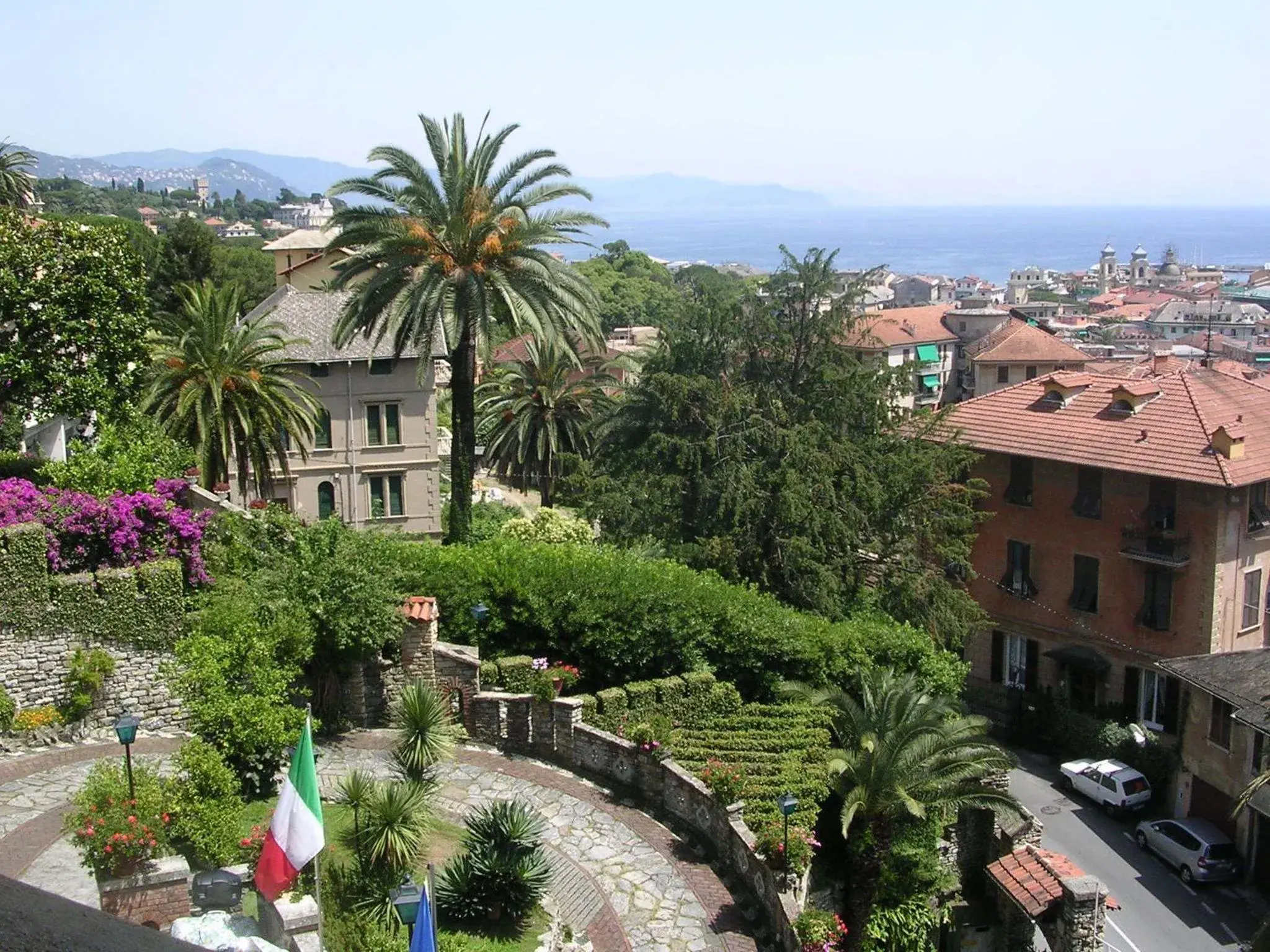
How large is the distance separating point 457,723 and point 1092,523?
2219 cm

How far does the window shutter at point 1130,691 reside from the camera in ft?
117

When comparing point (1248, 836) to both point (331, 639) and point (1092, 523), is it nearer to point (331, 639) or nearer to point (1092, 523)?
point (1092, 523)

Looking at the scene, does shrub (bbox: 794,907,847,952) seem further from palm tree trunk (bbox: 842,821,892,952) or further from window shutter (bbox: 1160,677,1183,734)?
window shutter (bbox: 1160,677,1183,734)

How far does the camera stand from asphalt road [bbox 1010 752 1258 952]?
25641mm

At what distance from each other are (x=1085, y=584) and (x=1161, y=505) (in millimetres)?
3437

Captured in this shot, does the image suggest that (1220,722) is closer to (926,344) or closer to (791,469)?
(791,469)

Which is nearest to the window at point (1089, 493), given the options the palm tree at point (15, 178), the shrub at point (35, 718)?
the shrub at point (35, 718)

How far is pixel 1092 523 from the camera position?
36.8 metres

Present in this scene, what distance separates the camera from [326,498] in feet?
142

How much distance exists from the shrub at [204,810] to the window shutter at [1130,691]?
1069 inches

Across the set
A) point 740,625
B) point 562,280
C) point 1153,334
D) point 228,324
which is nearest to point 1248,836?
point 740,625

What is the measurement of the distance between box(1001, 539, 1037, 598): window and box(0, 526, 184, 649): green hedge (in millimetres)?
26385

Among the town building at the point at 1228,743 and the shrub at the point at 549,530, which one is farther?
the shrub at the point at 549,530

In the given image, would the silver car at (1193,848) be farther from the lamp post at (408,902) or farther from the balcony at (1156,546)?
the lamp post at (408,902)
